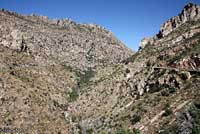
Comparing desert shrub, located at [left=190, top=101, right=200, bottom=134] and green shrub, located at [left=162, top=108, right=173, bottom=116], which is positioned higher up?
green shrub, located at [left=162, top=108, right=173, bottom=116]

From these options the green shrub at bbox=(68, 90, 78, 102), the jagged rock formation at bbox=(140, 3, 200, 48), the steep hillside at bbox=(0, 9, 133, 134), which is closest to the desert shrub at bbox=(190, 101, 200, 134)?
the steep hillside at bbox=(0, 9, 133, 134)

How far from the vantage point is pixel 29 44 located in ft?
620

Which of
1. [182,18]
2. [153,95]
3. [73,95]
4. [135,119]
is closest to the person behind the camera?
[135,119]

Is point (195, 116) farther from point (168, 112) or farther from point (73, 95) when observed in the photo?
point (73, 95)

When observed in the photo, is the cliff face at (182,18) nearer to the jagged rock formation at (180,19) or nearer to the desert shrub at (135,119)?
the jagged rock formation at (180,19)

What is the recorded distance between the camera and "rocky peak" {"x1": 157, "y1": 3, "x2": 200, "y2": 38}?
17121cm

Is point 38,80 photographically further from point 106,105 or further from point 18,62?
point 106,105

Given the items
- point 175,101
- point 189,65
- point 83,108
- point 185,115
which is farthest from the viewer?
point 83,108

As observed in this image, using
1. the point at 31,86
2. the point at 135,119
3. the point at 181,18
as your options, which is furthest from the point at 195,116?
the point at 181,18

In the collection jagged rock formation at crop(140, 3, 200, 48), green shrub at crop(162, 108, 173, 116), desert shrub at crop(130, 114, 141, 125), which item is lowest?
green shrub at crop(162, 108, 173, 116)

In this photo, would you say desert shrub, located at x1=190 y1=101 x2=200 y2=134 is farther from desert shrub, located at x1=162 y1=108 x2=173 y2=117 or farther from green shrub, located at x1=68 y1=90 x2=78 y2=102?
green shrub, located at x1=68 y1=90 x2=78 y2=102

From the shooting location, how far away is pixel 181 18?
177000 mm

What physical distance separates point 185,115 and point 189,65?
111 ft

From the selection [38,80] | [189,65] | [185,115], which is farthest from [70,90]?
[185,115]
